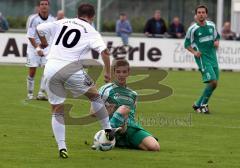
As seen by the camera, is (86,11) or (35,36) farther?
(35,36)

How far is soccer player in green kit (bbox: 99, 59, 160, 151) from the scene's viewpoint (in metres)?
12.7

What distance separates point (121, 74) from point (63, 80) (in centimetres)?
106

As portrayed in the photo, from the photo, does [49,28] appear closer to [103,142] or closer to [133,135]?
[103,142]

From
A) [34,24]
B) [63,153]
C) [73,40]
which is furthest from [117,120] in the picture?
[34,24]

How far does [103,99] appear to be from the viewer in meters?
12.9

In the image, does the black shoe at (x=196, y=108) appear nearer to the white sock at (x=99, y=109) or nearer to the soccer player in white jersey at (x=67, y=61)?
the white sock at (x=99, y=109)

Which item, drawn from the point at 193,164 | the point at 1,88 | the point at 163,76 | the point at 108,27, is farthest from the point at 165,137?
the point at 108,27

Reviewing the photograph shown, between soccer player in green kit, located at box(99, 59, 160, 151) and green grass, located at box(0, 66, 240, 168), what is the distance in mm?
193

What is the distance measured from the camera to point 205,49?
19.3 meters

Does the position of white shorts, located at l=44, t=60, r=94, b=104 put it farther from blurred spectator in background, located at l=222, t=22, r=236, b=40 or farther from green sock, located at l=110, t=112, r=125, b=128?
blurred spectator in background, located at l=222, t=22, r=236, b=40

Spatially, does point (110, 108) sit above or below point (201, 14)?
below

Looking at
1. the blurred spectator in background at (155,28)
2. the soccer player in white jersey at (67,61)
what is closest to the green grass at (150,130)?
the soccer player in white jersey at (67,61)

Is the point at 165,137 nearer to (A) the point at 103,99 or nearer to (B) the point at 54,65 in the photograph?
(A) the point at 103,99

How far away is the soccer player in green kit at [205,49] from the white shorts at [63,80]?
737 centimetres
